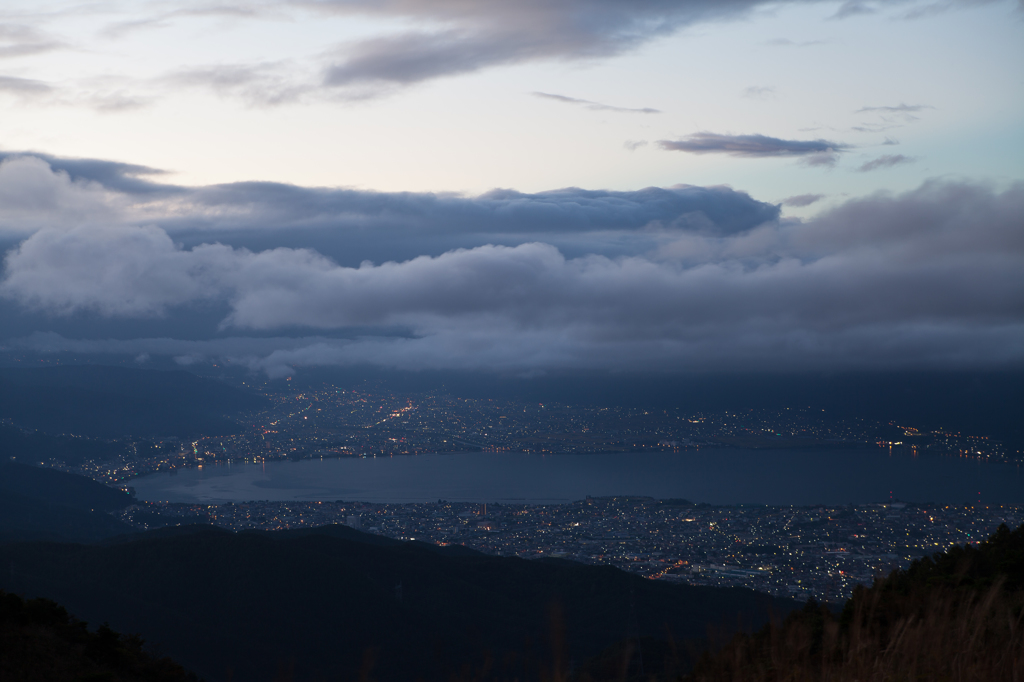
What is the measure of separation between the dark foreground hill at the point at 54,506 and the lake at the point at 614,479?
670 centimetres

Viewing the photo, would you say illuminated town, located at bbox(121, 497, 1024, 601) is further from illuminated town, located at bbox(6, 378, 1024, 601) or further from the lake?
the lake

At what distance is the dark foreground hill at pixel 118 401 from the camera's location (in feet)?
309

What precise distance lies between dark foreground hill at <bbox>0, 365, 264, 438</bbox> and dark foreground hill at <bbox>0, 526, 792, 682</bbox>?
78.3m

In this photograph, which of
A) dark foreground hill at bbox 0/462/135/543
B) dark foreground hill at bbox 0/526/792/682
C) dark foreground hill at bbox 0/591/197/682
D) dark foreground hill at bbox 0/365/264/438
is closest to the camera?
dark foreground hill at bbox 0/591/197/682

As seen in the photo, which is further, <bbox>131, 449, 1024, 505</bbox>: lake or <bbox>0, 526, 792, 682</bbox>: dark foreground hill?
<bbox>131, 449, 1024, 505</bbox>: lake

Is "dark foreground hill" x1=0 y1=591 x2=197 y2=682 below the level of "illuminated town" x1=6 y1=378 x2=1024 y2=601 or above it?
above

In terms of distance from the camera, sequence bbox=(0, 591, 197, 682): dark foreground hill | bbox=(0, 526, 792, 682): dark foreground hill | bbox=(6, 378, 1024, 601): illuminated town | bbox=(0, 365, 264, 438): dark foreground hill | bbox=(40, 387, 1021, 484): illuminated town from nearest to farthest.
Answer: bbox=(0, 591, 197, 682): dark foreground hill, bbox=(0, 526, 792, 682): dark foreground hill, bbox=(6, 378, 1024, 601): illuminated town, bbox=(40, 387, 1021, 484): illuminated town, bbox=(0, 365, 264, 438): dark foreground hill

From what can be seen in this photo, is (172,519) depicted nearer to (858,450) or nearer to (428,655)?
(428,655)

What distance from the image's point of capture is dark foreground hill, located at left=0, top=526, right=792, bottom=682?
17.6m

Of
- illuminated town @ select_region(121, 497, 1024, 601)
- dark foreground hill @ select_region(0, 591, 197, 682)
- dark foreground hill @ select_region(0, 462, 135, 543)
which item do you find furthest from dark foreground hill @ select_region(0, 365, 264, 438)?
dark foreground hill @ select_region(0, 591, 197, 682)

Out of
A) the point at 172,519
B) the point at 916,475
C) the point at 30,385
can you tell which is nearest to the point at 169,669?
the point at 172,519

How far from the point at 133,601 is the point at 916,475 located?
68.6 m

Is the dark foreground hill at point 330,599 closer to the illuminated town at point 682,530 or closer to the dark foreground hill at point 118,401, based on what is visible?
the illuminated town at point 682,530

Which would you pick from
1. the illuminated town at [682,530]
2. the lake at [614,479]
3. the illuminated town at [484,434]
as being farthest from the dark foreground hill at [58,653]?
the illuminated town at [484,434]
